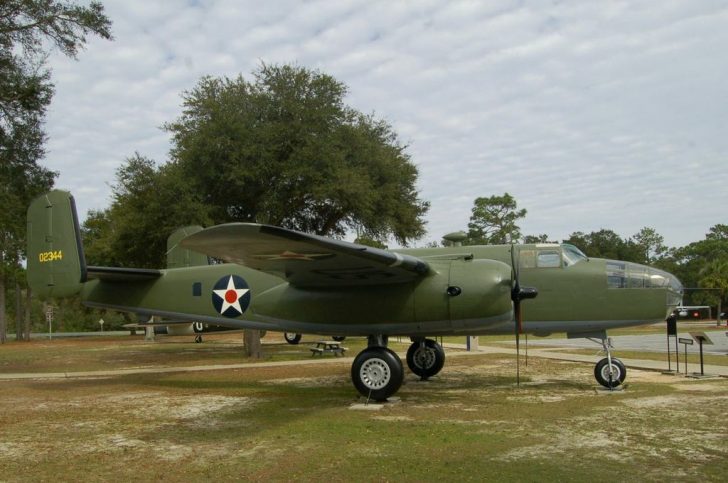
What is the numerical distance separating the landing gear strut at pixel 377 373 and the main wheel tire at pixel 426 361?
3394mm

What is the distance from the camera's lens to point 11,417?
33.6 feet

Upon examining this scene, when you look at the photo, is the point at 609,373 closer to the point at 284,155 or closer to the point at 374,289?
the point at 374,289

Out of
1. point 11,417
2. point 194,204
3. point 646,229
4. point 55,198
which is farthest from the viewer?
point 646,229

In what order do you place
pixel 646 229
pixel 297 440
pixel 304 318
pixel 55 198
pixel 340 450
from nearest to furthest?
pixel 340 450
pixel 297 440
pixel 304 318
pixel 55 198
pixel 646 229

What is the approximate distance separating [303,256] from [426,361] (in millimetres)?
5975

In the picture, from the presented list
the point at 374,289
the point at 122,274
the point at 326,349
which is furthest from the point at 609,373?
the point at 326,349

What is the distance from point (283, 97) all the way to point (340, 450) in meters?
16.9

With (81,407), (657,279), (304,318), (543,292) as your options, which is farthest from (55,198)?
(657,279)

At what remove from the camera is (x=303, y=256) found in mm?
9688

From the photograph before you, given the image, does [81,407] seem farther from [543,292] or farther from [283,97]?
[283,97]

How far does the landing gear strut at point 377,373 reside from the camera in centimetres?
1087

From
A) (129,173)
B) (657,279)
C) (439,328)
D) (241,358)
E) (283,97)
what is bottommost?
(241,358)

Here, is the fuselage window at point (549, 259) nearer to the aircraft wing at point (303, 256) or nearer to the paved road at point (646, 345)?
the aircraft wing at point (303, 256)

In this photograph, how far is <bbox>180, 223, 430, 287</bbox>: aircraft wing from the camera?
312 inches
